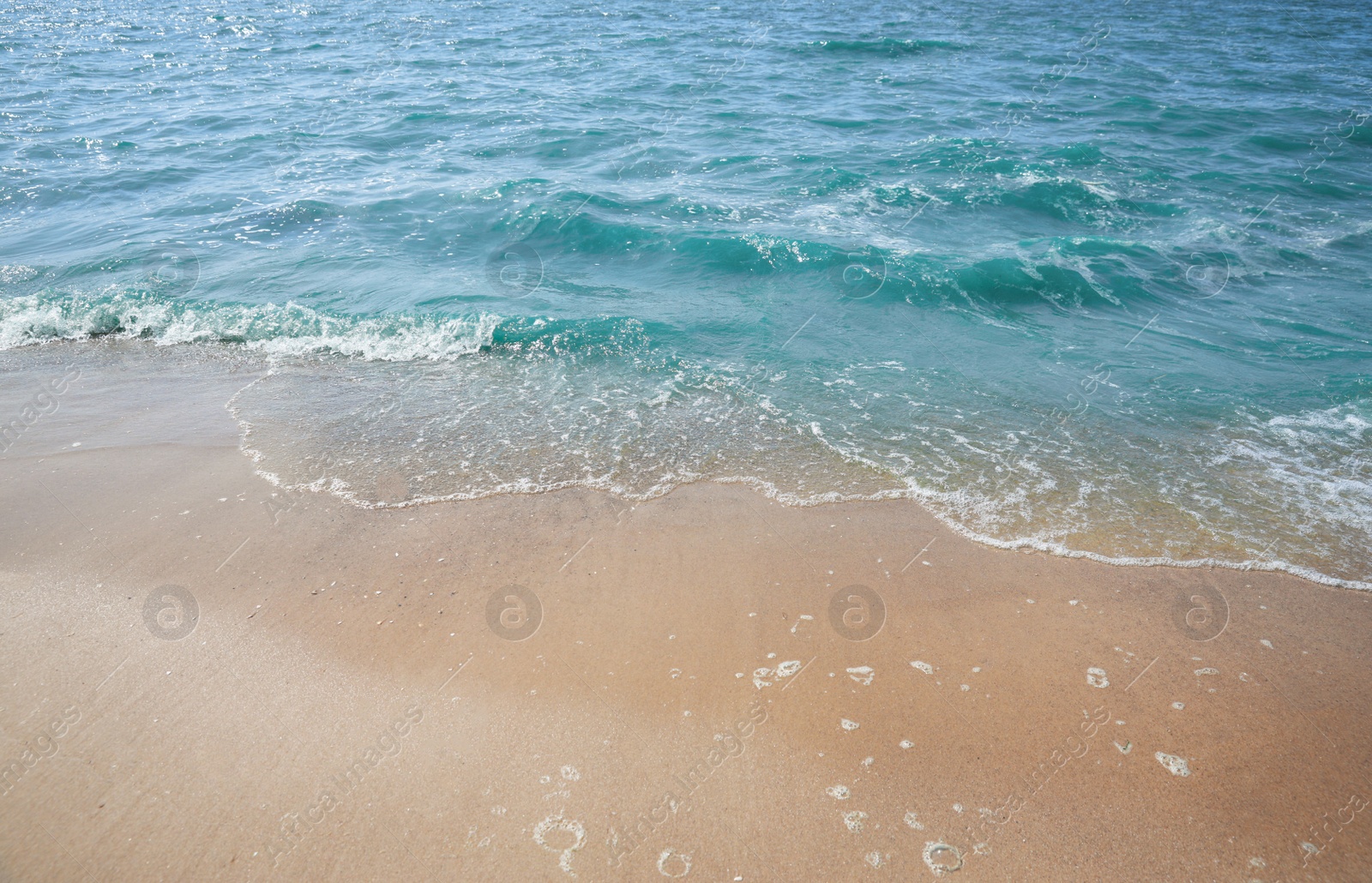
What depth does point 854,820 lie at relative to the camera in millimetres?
2918

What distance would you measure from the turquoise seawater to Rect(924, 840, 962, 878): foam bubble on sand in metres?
2.17

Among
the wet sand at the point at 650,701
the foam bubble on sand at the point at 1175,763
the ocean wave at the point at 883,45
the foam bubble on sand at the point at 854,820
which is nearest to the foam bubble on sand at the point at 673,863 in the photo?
the wet sand at the point at 650,701

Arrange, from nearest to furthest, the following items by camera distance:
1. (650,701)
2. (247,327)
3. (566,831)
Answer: (566,831) → (650,701) → (247,327)

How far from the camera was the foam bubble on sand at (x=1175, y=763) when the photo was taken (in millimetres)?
3045

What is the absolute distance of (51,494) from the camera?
496 cm

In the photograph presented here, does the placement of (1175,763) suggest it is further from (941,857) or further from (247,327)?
A: (247,327)

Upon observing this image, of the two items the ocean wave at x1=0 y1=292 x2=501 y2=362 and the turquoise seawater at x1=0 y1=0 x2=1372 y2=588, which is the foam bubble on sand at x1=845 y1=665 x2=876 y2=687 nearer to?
the turquoise seawater at x1=0 y1=0 x2=1372 y2=588

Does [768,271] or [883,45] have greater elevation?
[883,45]

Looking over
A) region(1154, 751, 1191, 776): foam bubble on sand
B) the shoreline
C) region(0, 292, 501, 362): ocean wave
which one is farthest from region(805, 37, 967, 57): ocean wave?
region(1154, 751, 1191, 776): foam bubble on sand

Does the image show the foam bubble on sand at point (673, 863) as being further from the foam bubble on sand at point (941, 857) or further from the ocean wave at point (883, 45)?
the ocean wave at point (883, 45)

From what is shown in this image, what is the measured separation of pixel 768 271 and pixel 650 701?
6357mm

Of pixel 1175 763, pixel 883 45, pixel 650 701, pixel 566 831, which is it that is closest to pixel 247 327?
pixel 650 701

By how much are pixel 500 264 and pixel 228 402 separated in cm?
391

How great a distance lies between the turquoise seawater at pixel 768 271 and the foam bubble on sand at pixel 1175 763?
1.43 m
